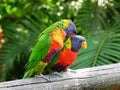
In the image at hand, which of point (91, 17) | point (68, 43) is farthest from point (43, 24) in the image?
point (68, 43)

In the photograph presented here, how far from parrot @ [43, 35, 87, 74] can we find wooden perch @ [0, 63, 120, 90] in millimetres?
61

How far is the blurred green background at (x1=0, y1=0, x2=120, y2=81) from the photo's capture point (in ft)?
9.41

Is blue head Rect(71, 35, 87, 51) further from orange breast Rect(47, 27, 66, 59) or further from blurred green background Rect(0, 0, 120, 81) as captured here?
blurred green background Rect(0, 0, 120, 81)

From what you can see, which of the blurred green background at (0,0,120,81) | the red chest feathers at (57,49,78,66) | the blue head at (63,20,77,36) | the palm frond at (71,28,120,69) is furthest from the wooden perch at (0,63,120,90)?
the blurred green background at (0,0,120,81)

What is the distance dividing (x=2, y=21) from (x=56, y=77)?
198cm

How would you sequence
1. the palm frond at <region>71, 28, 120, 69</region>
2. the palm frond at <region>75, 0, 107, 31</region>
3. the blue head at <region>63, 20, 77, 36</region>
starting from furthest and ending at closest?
the palm frond at <region>75, 0, 107, 31</region> < the palm frond at <region>71, 28, 120, 69</region> < the blue head at <region>63, 20, 77, 36</region>

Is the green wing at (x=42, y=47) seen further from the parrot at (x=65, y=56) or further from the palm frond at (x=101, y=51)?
the palm frond at (x=101, y=51)

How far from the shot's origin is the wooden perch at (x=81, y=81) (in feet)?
4.58

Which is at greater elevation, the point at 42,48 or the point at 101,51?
the point at 101,51

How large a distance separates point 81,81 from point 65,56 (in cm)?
15

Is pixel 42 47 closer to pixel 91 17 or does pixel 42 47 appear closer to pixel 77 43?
pixel 77 43

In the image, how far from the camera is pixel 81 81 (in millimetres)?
1440

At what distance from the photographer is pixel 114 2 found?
3.18 meters

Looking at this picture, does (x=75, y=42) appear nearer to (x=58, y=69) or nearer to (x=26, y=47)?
(x=58, y=69)
